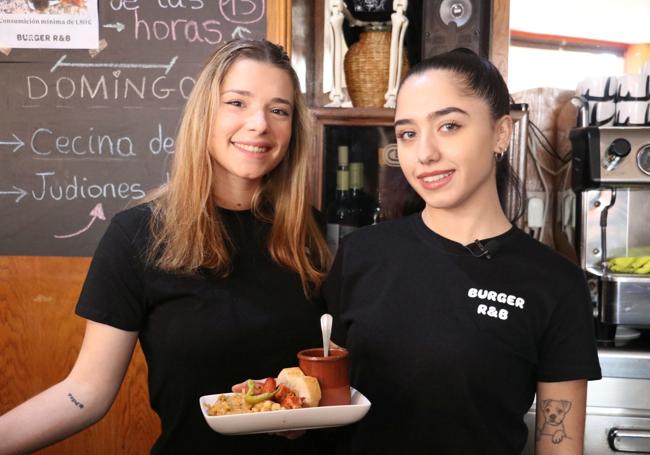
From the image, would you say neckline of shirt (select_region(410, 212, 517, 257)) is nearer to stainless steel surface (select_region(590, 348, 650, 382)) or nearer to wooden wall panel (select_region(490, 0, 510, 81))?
stainless steel surface (select_region(590, 348, 650, 382))

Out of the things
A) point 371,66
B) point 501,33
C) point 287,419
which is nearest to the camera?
point 287,419

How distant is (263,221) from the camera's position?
4.98ft

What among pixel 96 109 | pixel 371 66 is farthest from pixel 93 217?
pixel 371 66

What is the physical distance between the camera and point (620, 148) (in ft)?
6.27

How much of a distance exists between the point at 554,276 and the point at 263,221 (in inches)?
25.0

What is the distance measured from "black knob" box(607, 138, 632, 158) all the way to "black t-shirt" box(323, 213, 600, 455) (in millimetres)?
783

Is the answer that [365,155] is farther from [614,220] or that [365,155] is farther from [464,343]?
[464,343]

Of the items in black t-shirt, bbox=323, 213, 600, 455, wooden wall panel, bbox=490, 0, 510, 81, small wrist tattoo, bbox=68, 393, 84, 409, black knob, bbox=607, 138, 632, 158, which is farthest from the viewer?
wooden wall panel, bbox=490, 0, 510, 81

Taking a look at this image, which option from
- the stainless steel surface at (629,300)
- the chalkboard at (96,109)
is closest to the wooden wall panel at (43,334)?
the chalkboard at (96,109)

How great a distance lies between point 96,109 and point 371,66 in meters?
→ 0.85

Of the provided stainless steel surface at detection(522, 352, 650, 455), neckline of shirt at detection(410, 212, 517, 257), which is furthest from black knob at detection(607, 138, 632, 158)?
neckline of shirt at detection(410, 212, 517, 257)

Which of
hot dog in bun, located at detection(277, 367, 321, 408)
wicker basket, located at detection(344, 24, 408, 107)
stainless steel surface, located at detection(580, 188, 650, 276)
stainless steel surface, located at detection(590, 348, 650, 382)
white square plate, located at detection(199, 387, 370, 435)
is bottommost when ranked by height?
stainless steel surface, located at detection(590, 348, 650, 382)

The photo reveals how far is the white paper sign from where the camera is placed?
78.6 inches

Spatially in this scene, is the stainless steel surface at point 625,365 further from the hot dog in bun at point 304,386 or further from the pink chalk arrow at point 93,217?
the pink chalk arrow at point 93,217
